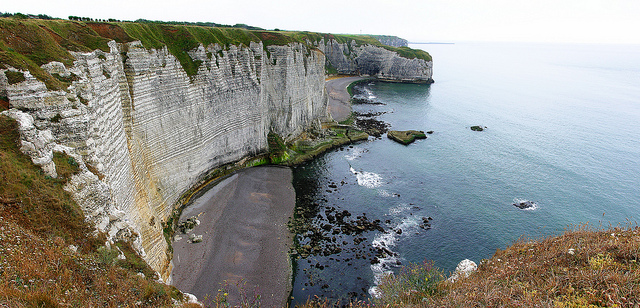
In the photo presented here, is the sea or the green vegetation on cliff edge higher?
the green vegetation on cliff edge

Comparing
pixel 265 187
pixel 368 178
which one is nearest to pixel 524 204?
pixel 368 178

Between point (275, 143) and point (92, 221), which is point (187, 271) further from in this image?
point (275, 143)

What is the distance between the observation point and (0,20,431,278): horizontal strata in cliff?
13.6m

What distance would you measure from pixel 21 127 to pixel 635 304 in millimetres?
21883

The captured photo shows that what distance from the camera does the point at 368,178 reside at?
1697 inches

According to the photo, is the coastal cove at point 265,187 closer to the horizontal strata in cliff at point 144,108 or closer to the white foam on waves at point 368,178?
the horizontal strata in cliff at point 144,108

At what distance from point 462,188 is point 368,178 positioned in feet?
40.3

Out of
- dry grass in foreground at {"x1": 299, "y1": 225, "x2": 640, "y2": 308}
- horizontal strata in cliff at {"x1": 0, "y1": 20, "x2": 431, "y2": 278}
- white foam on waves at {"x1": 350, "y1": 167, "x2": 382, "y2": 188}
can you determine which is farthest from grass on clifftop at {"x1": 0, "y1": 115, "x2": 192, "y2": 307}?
white foam on waves at {"x1": 350, "y1": 167, "x2": 382, "y2": 188}

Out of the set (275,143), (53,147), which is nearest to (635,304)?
(53,147)

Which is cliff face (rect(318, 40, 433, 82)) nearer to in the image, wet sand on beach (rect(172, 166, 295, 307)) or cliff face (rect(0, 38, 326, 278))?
cliff face (rect(0, 38, 326, 278))

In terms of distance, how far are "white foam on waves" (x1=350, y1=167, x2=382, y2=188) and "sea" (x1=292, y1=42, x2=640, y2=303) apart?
28 cm

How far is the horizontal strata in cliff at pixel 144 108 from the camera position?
13648mm

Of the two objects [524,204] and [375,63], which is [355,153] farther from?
[375,63]

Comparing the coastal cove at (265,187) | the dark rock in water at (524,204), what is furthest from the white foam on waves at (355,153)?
the dark rock in water at (524,204)
